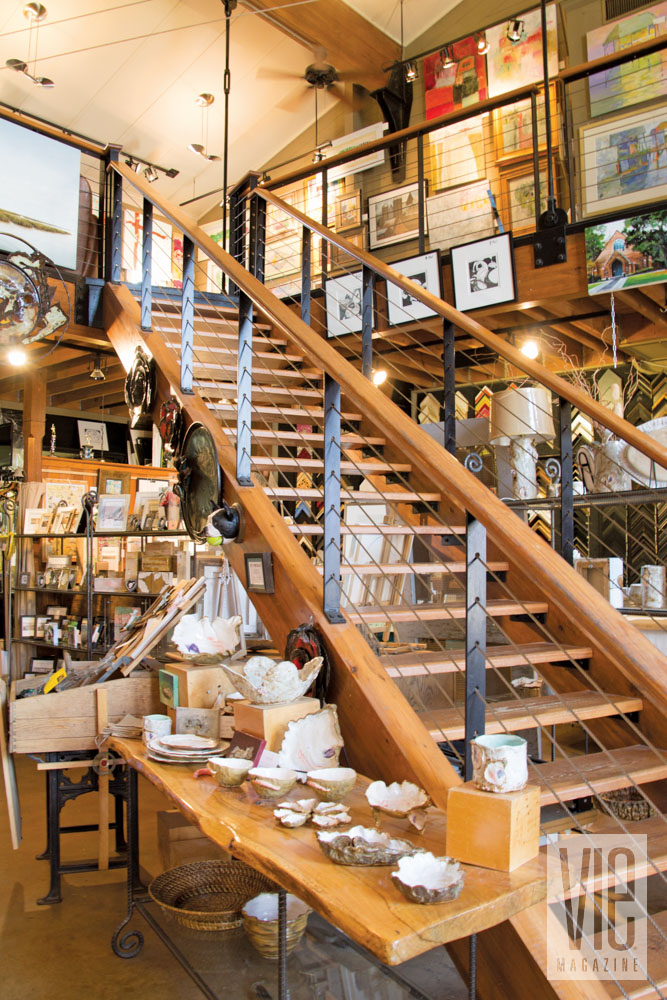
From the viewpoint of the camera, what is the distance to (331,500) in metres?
2.56

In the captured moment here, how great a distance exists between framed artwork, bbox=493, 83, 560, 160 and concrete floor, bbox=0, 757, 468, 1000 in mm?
6937

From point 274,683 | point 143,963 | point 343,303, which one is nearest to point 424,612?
point 274,683

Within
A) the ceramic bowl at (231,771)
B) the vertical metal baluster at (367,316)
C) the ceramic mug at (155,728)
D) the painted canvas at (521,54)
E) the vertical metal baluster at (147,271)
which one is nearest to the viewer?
the ceramic bowl at (231,771)

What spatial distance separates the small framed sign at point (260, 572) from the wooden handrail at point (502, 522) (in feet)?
2.43

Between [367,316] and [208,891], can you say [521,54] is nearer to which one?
[367,316]

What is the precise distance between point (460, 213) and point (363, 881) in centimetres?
755

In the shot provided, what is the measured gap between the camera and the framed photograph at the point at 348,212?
916 centimetres

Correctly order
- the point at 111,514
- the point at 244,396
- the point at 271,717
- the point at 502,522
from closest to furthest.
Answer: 1. the point at 502,522
2. the point at 271,717
3. the point at 244,396
4. the point at 111,514

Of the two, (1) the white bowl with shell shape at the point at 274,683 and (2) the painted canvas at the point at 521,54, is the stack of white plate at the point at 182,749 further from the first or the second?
(2) the painted canvas at the point at 521,54

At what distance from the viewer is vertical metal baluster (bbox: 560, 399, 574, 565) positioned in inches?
124

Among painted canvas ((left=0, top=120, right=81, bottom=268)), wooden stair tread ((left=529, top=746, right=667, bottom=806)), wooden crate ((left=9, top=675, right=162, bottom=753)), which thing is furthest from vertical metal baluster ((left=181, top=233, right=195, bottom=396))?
wooden stair tread ((left=529, top=746, right=667, bottom=806))

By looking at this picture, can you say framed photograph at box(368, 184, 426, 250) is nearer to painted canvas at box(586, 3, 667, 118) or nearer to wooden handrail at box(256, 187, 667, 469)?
painted canvas at box(586, 3, 667, 118)

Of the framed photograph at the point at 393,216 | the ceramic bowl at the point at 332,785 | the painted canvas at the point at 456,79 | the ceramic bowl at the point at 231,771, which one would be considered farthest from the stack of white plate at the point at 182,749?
the painted canvas at the point at 456,79

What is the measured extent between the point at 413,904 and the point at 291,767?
846mm
